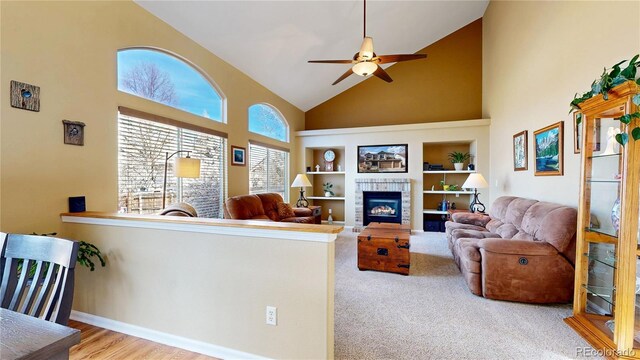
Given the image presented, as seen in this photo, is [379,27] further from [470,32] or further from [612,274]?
[612,274]

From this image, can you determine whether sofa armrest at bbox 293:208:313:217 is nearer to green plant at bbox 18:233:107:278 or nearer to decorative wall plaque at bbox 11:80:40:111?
green plant at bbox 18:233:107:278

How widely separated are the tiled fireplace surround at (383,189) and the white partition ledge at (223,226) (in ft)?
15.5

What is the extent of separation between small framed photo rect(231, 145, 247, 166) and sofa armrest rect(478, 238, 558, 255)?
3.95 meters

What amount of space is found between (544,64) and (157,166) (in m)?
5.22

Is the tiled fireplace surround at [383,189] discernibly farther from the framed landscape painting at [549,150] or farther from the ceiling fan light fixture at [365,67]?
the ceiling fan light fixture at [365,67]

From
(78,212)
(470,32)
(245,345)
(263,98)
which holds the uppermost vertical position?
(470,32)

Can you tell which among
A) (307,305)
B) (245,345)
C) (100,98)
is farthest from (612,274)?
(100,98)

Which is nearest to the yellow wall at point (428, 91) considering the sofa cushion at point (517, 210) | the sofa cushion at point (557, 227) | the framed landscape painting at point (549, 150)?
the framed landscape painting at point (549, 150)

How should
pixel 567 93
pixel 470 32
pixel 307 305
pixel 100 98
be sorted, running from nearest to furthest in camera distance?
pixel 307 305
pixel 100 98
pixel 567 93
pixel 470 32

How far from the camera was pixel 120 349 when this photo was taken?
1933 mm

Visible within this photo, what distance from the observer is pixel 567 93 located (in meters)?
2.93

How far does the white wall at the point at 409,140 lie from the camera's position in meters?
5.64

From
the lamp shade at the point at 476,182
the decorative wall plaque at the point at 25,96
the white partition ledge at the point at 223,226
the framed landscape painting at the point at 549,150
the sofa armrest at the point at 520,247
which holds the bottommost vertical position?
the sofa armrest at the point at 520,247

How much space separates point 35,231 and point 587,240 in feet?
15.4
